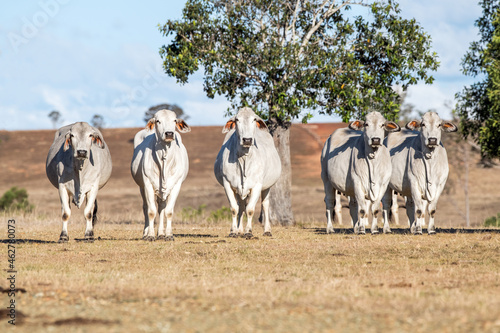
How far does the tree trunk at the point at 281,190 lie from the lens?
81.8ft

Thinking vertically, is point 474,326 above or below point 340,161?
below

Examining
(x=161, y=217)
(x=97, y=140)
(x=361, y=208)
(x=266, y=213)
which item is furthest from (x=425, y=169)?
(x=97, y=140)

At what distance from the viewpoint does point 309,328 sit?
247 inches

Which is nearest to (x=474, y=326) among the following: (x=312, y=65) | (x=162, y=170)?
(x=162, y=170)

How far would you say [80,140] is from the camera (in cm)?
1468

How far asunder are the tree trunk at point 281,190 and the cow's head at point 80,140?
10.9 m

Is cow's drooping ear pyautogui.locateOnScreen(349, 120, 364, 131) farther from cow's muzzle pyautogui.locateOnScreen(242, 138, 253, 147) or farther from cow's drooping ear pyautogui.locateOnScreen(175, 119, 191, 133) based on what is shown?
cow's drooping ear pyautogui.locateOnScreen(175, 119, 191, 133)

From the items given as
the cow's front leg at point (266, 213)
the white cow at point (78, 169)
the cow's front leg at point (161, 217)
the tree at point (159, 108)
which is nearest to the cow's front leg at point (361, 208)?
the cow's front leg at point (266, 213)

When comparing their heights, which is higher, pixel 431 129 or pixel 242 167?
pixel 431 129

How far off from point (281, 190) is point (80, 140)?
1137 centimetres

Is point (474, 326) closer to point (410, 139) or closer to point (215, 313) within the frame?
point (215, 313)

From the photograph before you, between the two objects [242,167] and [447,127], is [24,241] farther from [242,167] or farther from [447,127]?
[447,127]

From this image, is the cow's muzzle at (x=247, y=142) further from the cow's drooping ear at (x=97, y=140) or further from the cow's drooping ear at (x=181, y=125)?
the cow's drooping ear at (x=97, y=140)

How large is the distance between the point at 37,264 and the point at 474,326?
6.93 metres
